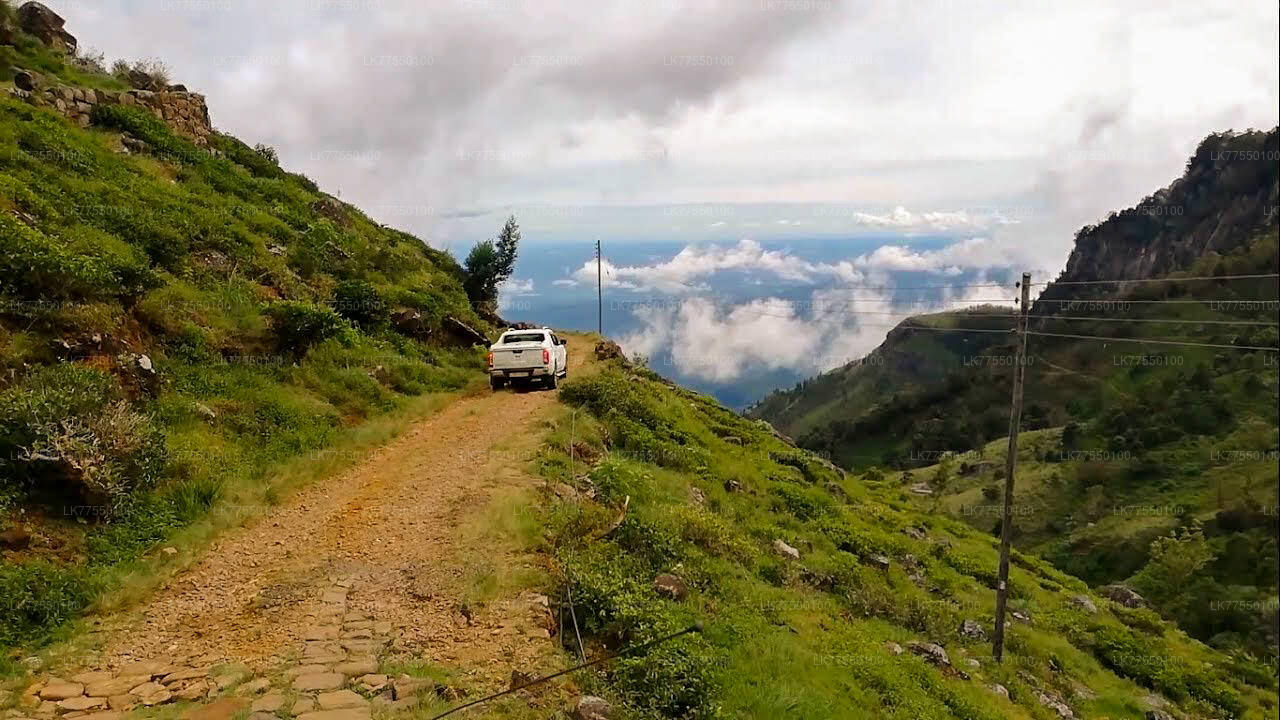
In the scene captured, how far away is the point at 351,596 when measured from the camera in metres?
9.67

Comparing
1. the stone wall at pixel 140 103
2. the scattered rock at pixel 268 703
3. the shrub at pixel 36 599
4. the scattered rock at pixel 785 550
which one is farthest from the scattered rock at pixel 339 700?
the stone wall at pixel 140 103

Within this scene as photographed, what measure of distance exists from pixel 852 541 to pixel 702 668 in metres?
13.4

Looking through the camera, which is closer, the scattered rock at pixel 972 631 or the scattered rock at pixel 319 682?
the scattered rock at pixel 319 682

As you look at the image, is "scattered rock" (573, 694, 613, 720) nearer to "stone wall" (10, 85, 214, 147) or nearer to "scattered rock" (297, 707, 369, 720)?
"scattered rock" (297, 707, 369, 720)

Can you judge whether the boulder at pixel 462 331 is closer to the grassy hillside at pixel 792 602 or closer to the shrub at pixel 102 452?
the grassy hillside at pixel 792 602

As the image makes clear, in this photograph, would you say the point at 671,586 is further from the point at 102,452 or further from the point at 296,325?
the point at 296,325

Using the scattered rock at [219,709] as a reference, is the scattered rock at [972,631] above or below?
below

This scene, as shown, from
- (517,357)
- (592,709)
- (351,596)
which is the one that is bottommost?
(592,709)

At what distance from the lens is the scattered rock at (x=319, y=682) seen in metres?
7.56

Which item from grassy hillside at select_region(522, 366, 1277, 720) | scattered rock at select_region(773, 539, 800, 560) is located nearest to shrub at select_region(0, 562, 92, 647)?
grassy hillside at select_region(522, 366, 1277, 720)

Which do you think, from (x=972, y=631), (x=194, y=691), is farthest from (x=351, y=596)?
(x=972, y=631)

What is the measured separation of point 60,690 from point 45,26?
41747mm

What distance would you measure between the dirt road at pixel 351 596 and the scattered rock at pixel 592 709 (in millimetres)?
903

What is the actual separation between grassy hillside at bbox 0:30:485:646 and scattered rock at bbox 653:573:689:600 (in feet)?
25.0
